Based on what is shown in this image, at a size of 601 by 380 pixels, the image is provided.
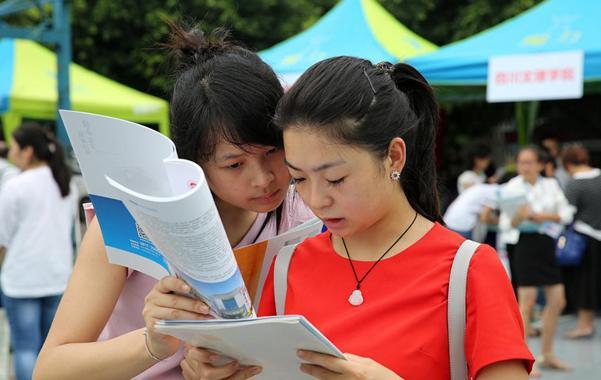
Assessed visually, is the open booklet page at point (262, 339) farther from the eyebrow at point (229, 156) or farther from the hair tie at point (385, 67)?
the hair tie at point (385, 67)

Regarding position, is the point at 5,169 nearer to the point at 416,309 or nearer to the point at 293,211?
the point at 293,211

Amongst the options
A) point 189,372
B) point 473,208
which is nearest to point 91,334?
point 189,372

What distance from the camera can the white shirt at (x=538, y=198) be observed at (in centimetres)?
698

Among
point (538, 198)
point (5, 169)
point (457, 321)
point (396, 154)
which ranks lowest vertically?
point (538, 198)

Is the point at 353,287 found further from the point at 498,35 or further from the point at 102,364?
the point at 498,35

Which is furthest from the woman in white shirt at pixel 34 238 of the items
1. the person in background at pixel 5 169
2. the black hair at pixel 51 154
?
the person in background at pixel 5 169

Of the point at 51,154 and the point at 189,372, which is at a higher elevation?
the point at 189,372

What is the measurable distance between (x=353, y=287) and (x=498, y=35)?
6.25 meters

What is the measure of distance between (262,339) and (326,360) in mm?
111

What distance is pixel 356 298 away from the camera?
5.28 ft

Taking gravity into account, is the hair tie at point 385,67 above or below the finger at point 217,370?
above

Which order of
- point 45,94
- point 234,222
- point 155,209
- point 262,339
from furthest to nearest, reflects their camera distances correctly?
point 45,94 < point 234,222 < point 262,339 < point 155,209

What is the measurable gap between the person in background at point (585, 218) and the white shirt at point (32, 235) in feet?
15.4

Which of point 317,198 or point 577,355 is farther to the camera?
point 577,355
